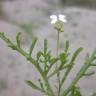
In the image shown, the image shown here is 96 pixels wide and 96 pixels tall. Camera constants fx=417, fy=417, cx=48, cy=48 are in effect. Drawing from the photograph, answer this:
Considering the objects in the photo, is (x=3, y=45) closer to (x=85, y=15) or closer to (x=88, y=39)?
(x=88, y=39)

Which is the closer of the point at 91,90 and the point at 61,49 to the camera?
the point at 91,90

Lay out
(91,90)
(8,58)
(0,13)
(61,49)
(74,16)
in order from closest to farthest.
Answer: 1. (91,90)
2. (8,58)
3. (61,49)
4. (74,16)
5. (0,13)

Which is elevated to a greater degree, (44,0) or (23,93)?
(44,0)

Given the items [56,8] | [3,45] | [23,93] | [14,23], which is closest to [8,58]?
[3,45]

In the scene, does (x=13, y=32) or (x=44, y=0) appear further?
(x=44, y=0)

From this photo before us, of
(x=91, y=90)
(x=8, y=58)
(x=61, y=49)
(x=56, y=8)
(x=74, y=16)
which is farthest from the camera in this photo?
(x=56, y=8)

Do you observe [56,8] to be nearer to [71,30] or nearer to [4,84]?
[71,30]

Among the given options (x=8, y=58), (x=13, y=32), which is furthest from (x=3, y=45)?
(x=13, y=32)
